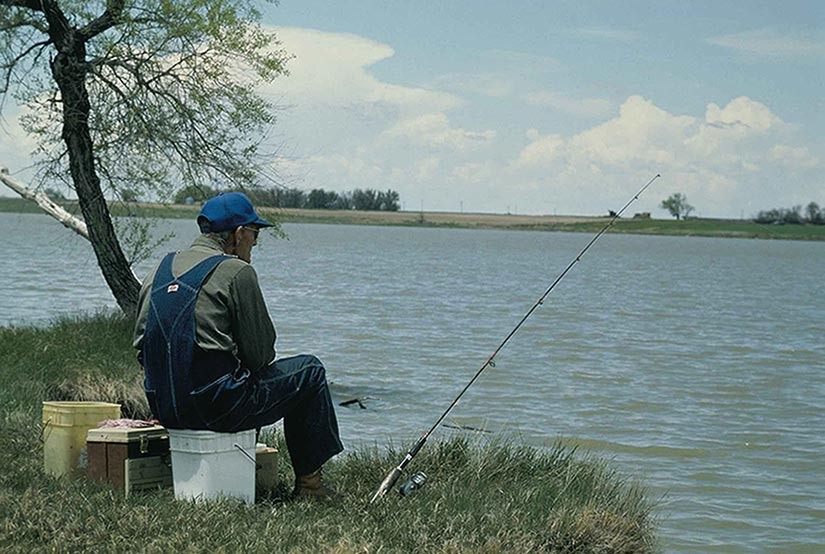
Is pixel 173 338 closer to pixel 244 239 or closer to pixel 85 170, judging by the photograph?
pixel 244 239

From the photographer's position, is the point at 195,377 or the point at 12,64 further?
the point at 12,64

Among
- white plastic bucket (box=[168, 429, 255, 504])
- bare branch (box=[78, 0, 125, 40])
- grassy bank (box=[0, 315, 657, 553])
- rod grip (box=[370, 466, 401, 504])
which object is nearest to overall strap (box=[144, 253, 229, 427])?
white plastic bucket (box=[168, 429, 255, 504])

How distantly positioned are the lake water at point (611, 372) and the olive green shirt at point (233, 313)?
399 cm

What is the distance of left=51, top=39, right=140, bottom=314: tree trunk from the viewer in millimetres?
13336

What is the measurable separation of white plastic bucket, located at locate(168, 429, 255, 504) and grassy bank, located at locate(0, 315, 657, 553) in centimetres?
12

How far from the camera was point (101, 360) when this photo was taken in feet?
38.2

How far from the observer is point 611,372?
18.3 meters

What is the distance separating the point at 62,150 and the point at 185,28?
2.18 meters

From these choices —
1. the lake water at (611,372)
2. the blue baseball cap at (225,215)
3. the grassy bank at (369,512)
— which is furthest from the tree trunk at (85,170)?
the blue baseball cap at (225,215)

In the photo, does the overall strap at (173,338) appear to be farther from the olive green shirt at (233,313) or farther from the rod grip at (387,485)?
the rod grip at (387,485)

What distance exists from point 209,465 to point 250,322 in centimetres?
76

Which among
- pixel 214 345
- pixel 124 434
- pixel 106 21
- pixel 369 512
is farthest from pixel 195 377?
pixel 106 21

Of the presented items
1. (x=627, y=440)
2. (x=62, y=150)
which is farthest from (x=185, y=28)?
(x=627, y=440)

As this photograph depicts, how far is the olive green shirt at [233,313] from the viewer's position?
238 inches
